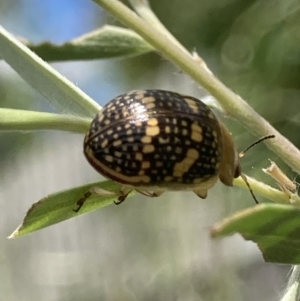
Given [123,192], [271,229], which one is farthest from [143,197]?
[271,229]

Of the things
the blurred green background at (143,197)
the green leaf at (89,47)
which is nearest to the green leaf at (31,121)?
the green leaf at (89,47)

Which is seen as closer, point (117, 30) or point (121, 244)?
point (117, 30)

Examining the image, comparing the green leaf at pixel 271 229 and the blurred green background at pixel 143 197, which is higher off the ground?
the green leaf at pixel 271 229

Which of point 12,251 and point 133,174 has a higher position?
point 133,174

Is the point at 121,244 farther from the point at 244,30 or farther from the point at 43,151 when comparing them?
the point at 244,30

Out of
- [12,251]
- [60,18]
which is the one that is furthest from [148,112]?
[60,18]

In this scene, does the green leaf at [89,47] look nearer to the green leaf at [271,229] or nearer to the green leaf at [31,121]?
the green leaf at [31,121]

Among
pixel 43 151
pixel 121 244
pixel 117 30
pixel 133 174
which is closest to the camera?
A: pixel 133 174
